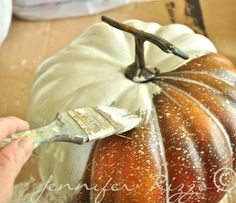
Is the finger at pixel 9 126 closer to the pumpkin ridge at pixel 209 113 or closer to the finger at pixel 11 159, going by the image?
the finger at pixel 11 159

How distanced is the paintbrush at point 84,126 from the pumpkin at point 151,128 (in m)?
0.03

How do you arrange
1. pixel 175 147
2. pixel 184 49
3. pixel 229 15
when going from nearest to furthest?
pixel 175 147, pixel 184 49, pixel 229 15

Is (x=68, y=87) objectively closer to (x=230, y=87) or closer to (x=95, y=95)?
(x=95, y=95)

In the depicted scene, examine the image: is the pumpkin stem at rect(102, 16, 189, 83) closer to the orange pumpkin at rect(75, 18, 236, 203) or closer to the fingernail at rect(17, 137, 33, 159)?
the orange pumpkin at rect(75, 18, 236, 203)

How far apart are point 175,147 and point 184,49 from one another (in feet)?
0.60

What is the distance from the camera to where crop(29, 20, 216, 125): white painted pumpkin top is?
0.69 meters

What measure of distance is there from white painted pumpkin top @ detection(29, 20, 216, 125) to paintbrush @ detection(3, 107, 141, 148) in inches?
1.4

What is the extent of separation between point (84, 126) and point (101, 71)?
14 cm

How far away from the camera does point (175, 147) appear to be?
66 centimetres

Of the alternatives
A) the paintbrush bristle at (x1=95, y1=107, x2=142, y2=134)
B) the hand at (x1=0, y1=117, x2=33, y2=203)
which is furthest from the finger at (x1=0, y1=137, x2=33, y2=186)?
the paintbrush bristle at (x1=95, y1=107, x2=142, y2=134)

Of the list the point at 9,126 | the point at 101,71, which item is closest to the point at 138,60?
the point at 101,71

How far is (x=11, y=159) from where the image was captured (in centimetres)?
53

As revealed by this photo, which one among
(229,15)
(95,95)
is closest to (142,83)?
(95,95)

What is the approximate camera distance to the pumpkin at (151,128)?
659mm
